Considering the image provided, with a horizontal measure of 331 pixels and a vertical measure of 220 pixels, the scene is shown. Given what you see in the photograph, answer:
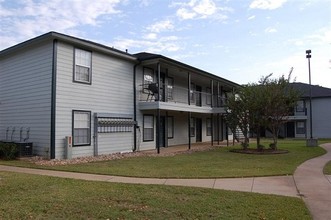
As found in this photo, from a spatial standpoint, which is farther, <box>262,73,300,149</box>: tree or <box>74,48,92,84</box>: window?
<box>262,73,300,149</box>: tree

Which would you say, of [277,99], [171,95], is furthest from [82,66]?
[277,99]

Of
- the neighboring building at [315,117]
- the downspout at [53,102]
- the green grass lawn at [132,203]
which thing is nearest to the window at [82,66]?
the downspout at [53,102]

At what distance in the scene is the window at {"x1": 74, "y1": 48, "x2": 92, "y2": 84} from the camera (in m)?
15.7

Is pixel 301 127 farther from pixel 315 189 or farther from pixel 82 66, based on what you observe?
pixel 315 189

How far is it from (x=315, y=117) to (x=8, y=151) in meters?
35.8

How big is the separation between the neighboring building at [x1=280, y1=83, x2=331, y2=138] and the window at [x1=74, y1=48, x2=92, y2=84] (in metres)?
29.8

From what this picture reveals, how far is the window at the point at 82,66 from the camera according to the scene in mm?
15672

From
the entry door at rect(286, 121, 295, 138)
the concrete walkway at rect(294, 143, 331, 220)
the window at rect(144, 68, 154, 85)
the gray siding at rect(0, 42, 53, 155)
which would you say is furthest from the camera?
the entry door at rect(286, 121, 295, 138)

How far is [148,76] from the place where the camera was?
2067 centimetres

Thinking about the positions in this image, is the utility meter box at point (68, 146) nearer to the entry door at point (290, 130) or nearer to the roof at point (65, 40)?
the roof at point (65, 40)

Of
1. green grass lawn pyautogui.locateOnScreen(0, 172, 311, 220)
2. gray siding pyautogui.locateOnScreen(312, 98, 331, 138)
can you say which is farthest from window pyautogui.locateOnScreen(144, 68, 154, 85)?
gray siding pyautogui.locateOnScreen(312, 98, 331, 138)

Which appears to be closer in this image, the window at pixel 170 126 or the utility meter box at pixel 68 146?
the utility meter box at pixel 68 146

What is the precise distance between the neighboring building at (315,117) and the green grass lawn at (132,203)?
34827mm

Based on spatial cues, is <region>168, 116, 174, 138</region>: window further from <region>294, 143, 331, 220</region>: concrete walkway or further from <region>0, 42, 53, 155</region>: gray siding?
<region>294, 143, 331, 220</region>: concrete walkway
